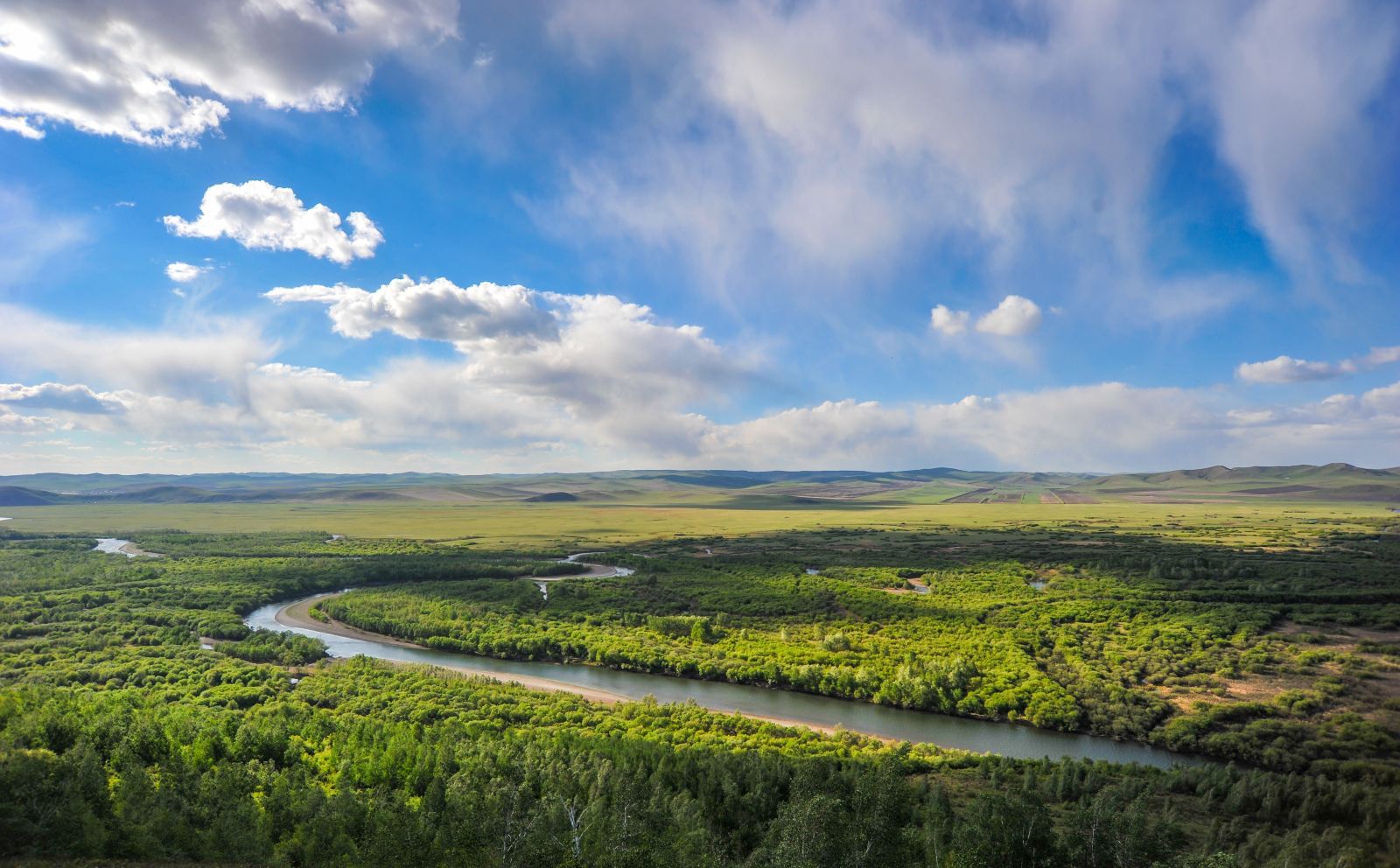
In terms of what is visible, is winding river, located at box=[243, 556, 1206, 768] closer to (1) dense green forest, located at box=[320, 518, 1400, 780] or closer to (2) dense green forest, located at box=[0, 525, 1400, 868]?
(1) dense green forest, located at box=[320, 518, 1400, 780]

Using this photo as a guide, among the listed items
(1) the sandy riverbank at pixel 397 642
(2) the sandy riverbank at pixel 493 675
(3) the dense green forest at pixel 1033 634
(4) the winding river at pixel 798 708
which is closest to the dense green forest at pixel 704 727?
(3) the dense green forest at pixel 1033 634

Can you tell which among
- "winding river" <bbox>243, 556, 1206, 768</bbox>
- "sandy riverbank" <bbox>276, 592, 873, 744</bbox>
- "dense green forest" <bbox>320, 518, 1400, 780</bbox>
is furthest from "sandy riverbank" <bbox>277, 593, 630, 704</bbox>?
"dense green forest" <bbox>320, 518, 1400, 780</bbox>

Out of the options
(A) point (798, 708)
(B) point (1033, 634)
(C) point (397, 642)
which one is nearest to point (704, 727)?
(A) point (798, 708)

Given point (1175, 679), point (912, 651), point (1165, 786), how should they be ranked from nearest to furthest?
point (1165, 786) < point (1175, 679) < point (912, 651)

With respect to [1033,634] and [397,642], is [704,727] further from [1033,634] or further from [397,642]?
[397,642]

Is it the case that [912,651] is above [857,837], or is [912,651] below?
below

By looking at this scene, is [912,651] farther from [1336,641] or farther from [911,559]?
[911,559]

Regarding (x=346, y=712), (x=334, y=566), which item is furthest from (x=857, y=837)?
(x=334, y=566)
